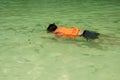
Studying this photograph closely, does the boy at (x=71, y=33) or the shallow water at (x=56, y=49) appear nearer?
the shallow water at (x=56, y=49)

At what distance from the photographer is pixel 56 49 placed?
647cm

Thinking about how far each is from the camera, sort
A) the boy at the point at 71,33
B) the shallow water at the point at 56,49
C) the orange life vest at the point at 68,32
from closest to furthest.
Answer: the shallow water at the point at 56,49 < the boy at the point at 71,33 < the orange life vest at the point at 68,32

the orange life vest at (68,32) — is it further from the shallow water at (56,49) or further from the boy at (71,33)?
the shallow water at (56,49)

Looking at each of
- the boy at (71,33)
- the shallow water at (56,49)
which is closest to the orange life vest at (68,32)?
the boy at (71,33)

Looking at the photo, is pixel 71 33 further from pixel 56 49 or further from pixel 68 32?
pixel 56 49

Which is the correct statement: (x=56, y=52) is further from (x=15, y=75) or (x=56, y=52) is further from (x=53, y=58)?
(x=15, y=75)

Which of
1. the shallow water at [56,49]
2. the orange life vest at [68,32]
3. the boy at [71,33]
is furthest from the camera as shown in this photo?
the orange life vest at [68,32]

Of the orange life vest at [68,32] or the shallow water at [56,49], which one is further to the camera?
the orange life vest at [68,32]

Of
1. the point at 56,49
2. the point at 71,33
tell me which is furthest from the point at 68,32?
the point at 56,49

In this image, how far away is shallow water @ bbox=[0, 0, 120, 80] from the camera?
5.28 m

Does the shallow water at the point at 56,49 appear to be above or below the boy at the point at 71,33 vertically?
below

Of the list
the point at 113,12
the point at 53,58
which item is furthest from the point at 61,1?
the point at 53,58

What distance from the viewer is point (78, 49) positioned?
639cm

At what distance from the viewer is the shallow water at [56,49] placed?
17.3 ft
